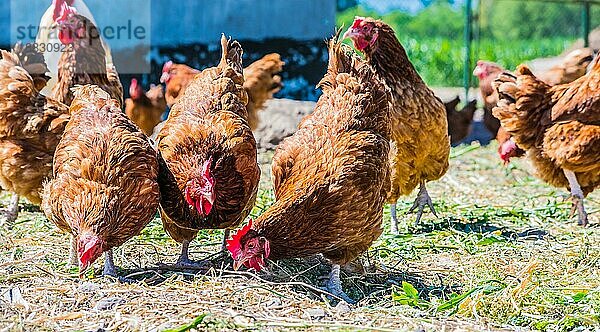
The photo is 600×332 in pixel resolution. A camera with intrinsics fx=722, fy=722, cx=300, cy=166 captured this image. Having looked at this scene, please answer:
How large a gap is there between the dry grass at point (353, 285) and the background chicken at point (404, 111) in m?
0.46

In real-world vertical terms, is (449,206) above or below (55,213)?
below

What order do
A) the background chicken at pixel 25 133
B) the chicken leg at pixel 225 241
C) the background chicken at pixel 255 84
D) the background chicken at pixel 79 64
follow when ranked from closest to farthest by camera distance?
the chicken leg at pixel 225 241 < the background chicken at pixel 25 133 < the background chicken at pixel 79 64 < the background chicken at pixel 255 84

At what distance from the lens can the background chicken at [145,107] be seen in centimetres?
873

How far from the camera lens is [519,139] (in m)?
5.95

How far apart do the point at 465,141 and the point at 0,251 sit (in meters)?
7.14

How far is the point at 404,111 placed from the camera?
205 inches

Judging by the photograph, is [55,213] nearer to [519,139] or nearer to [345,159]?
[345,159]

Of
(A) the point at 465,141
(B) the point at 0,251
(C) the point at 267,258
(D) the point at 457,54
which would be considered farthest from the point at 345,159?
(D) the point at 457,54

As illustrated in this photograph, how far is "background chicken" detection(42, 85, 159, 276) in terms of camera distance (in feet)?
12.4

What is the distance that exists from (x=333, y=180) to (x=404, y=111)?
1.58 meters

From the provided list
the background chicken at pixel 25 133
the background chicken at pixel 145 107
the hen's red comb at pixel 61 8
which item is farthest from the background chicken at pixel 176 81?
the background chicken at pixel 25 133

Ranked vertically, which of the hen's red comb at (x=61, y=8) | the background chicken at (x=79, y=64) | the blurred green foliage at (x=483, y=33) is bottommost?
the blurred green foliage at (x=483, y=33)

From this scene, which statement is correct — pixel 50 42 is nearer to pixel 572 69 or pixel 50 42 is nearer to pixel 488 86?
pixel 488 86

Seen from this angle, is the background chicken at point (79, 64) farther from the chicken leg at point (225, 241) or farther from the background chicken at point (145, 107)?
the background chicken at point (145, 107)
